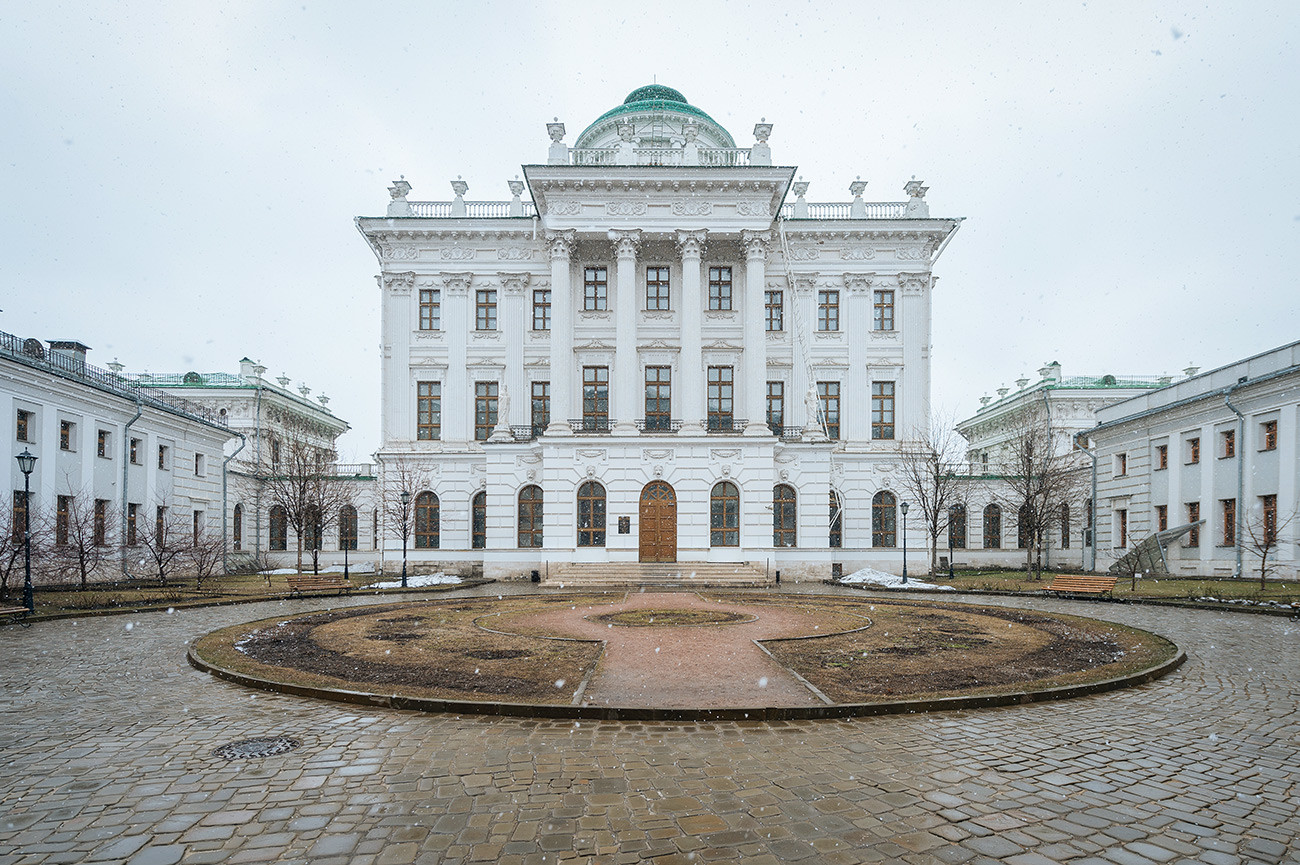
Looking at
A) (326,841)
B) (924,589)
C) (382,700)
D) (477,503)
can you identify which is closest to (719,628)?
(382,700)

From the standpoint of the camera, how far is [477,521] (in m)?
38.7

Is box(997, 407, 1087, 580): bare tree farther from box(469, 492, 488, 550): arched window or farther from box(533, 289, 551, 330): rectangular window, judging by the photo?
box(469, 492, 488, 550): arched window

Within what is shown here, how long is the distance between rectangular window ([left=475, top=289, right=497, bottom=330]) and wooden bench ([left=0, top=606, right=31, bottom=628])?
2545 cm

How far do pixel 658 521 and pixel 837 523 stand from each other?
10.7 metres

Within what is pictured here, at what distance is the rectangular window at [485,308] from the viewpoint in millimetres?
39875

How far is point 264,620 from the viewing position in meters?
17.1

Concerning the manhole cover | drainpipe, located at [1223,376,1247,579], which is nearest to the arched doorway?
drainpipe, located at [1223,376,1247,579]

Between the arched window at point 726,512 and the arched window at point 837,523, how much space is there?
7.17 metres

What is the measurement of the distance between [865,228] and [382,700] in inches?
1466

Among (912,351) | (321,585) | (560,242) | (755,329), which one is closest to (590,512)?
(321,585)

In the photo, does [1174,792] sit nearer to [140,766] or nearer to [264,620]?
[140,766]

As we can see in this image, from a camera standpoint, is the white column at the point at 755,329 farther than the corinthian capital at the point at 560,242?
No

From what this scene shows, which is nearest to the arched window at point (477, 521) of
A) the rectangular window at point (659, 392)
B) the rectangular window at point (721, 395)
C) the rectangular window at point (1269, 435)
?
the rectangular window at point (659, 392)

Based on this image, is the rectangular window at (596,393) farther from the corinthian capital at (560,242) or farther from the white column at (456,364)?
the white column at (456,364)
